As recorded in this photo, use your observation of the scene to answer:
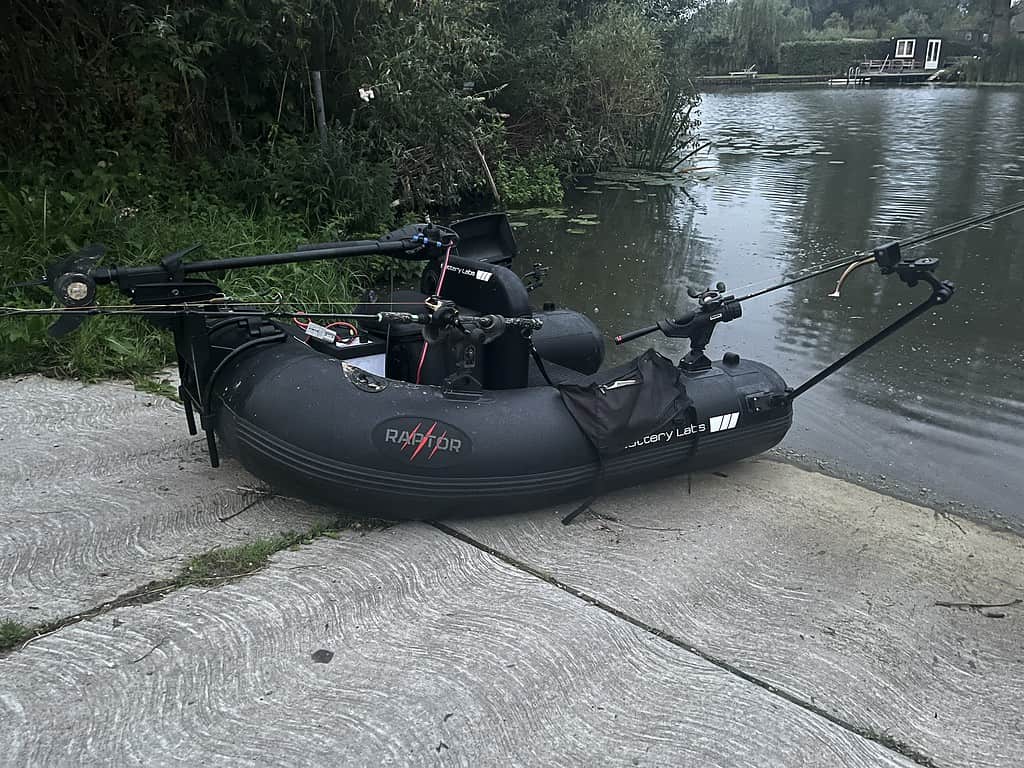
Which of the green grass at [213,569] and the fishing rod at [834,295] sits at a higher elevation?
the fishing rod at [834,295]

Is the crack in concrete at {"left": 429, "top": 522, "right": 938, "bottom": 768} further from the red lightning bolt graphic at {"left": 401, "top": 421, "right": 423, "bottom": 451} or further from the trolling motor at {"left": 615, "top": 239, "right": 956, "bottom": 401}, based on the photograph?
the trolling motor at {"left": 615, "top": 239, "right": 956, "bottom": 401}

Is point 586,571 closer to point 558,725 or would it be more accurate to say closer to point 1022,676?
point 558,725

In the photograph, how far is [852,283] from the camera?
7773mm

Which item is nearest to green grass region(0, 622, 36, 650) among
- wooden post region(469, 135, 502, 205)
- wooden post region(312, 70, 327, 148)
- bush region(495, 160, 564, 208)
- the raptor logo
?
the raptor logo

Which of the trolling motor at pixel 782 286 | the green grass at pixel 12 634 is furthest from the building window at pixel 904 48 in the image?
the green grass at pixel 12 634

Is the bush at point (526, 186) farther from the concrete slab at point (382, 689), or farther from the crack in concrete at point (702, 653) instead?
the concrete slab at point (382, 689)

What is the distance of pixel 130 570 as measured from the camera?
10.2ft

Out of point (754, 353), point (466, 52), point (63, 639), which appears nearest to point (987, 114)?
point (466, 52)

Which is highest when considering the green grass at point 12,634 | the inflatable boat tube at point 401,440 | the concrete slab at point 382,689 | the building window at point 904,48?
the building window at point 904,48

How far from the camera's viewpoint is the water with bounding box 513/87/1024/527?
4863 millimetres

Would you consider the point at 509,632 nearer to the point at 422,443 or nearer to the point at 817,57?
the point at 422,443

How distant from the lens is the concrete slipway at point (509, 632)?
2416mm

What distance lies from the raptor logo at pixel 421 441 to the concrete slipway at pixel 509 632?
1.04 feet

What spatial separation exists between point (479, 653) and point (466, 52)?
802 cm
